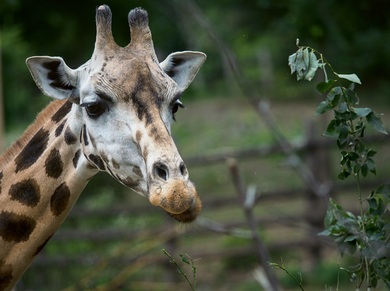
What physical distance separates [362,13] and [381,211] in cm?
392

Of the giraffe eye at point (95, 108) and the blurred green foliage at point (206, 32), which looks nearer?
the giraffe eye at point (95, 108)

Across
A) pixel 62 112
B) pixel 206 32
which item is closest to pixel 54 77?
pixel 62 112

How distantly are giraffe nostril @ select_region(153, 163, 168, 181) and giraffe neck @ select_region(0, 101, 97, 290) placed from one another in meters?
0.75

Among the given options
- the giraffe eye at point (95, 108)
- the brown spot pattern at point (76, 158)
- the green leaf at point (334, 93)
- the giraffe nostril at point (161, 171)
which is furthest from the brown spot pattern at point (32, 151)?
the green leaf at point (334, 93)

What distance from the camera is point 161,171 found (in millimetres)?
3820

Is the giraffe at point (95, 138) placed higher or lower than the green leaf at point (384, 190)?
higher

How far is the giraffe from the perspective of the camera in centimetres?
400

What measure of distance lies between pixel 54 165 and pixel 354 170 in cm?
156

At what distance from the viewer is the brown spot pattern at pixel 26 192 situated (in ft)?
15.0

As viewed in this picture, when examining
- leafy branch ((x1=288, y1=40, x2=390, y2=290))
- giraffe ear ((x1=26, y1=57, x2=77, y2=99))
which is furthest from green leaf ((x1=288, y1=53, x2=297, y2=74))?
giraffe ear ((x1=26, y1=57, x2=77, y2=99))

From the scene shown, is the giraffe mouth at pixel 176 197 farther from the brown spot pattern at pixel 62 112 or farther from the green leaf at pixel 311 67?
the brown spot pattern at pixel 62 112

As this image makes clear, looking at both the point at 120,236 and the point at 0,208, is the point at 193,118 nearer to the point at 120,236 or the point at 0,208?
the point at 120,236

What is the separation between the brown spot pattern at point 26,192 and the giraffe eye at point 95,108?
1.88ft

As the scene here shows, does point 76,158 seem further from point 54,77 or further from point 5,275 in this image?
point 5,275
